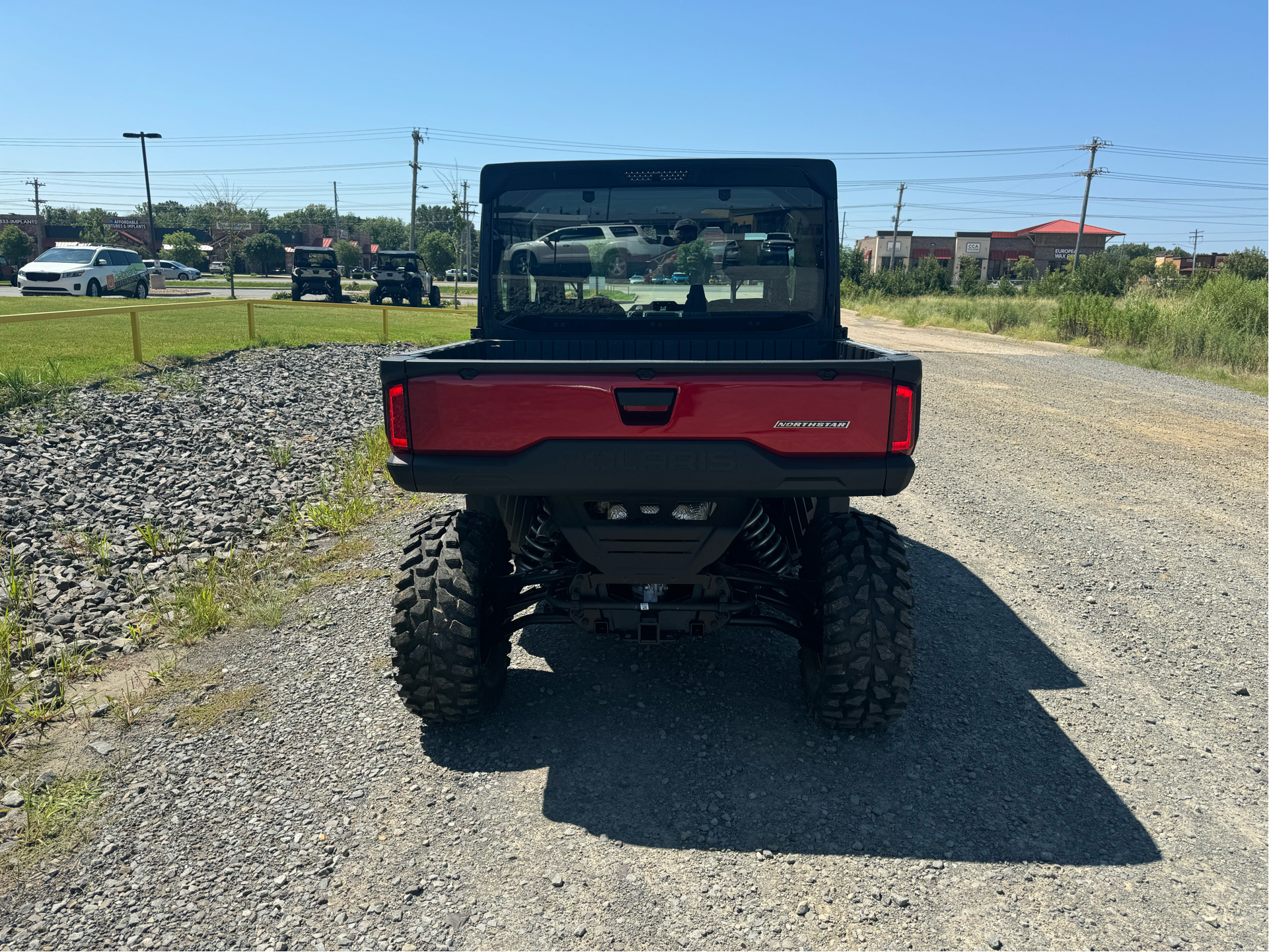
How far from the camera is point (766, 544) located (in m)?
3.95

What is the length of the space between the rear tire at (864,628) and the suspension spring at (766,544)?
1.05 feet

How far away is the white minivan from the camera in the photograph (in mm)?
26766

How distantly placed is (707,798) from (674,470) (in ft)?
4.08

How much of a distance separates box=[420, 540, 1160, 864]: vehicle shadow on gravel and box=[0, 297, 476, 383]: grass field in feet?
30.9

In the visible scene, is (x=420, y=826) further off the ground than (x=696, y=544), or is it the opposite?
(x=696, y=544)

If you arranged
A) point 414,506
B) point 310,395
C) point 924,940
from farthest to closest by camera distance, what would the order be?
point 310,395 → point 414,506 → point 924,940

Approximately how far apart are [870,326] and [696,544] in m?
36.1

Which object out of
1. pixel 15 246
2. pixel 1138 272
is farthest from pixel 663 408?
pixel 15 246

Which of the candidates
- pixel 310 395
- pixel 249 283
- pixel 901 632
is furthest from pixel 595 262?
pixel 249 283

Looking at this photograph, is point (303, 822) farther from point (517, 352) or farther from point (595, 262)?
point (595, 262)

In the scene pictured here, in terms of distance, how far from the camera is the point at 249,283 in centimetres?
5047

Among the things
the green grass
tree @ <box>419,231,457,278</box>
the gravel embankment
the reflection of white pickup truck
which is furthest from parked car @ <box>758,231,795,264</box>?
tree @ <box>419,231,457,278</box>

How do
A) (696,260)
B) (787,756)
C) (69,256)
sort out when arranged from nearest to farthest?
(787,756) < (696,260) < (69,256)

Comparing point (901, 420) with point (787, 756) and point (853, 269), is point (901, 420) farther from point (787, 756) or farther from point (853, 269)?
point (853, 269)
